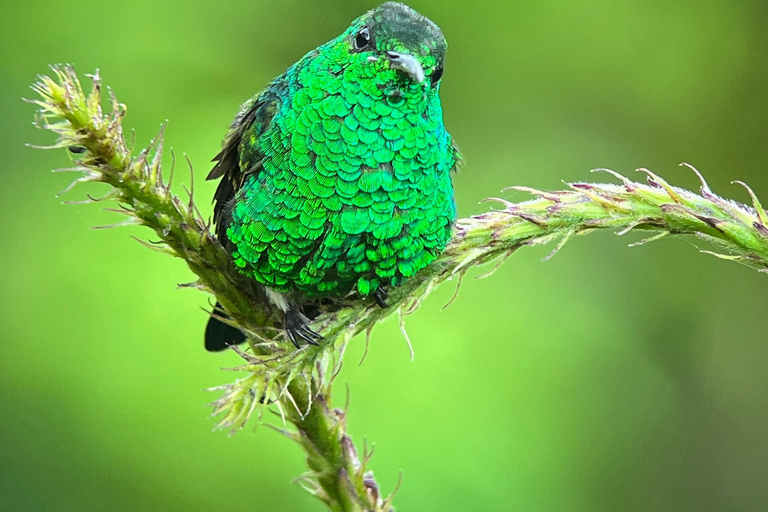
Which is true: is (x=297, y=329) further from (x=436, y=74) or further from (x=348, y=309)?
(x=436, y=74)

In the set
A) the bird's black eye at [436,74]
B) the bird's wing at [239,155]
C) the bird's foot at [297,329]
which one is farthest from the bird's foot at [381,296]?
the bird's black eye at [436,74]

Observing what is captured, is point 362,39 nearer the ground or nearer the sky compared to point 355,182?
nearer the sky

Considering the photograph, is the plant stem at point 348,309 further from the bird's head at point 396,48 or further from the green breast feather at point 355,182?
the bird's head at point 396,48

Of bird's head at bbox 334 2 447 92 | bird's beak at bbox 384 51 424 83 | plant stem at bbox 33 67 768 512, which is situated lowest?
plant stem at bbox 33 67 768 512

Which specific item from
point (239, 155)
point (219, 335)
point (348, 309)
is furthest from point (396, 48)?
point (219, 335)

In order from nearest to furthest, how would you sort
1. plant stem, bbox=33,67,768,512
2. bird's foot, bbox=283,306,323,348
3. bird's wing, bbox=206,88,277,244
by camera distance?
1. plant stem, bbox=33,67,768,512
2. bird's foot, bbox=283,306,323,348
3. bird's wing, bbox=206,88,277,244

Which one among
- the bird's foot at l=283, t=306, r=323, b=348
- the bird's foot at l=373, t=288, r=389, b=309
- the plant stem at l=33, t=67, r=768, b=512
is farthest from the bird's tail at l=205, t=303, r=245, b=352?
the bird's foot at l=373, t=288, r=389, b=309

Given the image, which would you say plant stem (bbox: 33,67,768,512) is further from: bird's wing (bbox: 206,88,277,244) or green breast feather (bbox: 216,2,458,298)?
bird's wing (bbox: 206,88,277,244)

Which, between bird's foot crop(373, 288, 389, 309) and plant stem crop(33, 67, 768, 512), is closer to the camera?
plant stem crop(33, 67, 768, 512)
